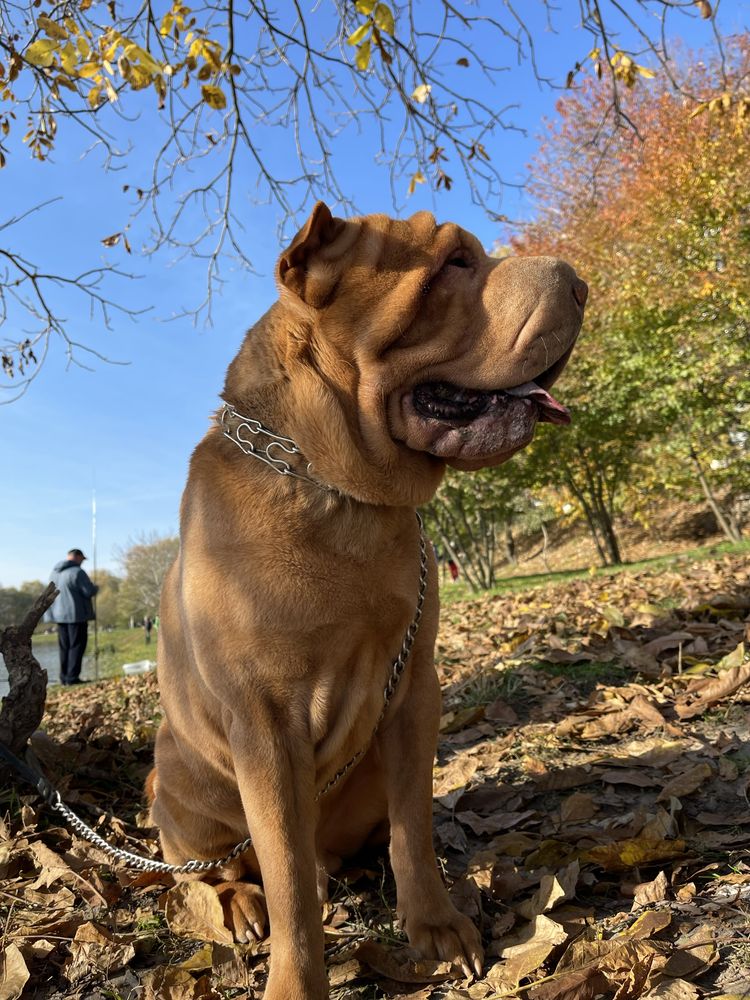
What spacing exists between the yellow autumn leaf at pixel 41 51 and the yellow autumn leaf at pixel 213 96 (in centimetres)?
109

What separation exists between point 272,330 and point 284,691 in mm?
1074

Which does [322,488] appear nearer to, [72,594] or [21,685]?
[21,685]

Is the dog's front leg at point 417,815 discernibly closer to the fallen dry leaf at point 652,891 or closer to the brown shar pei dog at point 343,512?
the brown shar pei dog at point 343,512

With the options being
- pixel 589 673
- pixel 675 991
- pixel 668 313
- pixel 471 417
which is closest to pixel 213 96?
pixel 471 417

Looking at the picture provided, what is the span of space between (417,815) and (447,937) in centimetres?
34

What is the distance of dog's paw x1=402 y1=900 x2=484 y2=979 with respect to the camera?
84.4 inches

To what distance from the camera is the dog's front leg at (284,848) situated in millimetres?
1992

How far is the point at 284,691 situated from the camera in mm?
2072

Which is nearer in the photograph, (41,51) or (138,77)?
(41,51)

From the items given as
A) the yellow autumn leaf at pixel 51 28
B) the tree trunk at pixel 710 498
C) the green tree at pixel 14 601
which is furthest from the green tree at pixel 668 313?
the green tree at pixel 14 601

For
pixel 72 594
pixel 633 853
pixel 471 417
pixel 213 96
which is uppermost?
pixel 213 96

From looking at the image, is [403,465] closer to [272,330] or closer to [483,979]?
[272,330]

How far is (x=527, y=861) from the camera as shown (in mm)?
2684

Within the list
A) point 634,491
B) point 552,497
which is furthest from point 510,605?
point 552,497
